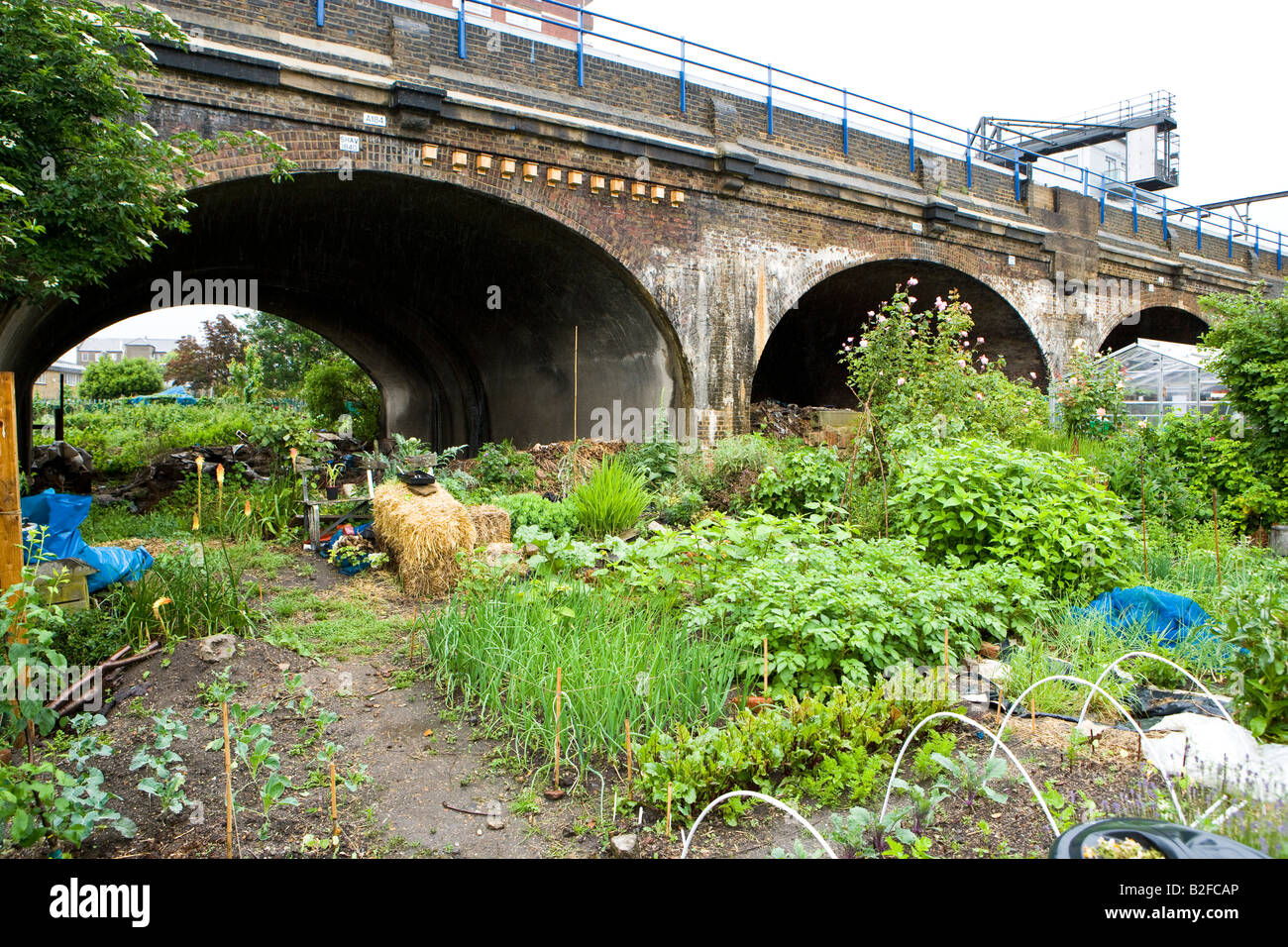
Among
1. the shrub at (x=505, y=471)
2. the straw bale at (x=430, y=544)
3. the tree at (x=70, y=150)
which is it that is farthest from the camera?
the shrub at (x=505, y=471)

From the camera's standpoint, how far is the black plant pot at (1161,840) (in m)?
1.82

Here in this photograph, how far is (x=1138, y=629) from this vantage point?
496 cm

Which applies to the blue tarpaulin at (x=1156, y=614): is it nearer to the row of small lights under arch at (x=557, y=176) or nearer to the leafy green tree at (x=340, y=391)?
the row of small lights under arch at (x=557, y=176)

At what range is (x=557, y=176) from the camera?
10562 mm

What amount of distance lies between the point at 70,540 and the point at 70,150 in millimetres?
2445

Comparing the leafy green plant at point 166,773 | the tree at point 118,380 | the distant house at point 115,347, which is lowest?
the leafy green plant at point 166,773

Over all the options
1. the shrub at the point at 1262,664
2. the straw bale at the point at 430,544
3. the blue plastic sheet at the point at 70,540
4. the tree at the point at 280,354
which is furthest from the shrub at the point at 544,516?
the tree at the point at 280,354

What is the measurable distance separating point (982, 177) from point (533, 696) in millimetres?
16021

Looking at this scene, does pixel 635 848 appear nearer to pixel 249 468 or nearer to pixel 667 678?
pixel 667 678

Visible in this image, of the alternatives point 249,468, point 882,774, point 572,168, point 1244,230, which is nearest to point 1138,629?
point 882,774

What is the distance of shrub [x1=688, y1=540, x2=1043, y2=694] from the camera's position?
403 centimetres

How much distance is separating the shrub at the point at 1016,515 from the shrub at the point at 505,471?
5.32 metres

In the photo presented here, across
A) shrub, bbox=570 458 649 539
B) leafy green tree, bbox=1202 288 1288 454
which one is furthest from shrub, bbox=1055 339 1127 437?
shrub, bbox=570 458 649 539

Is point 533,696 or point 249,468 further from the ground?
point 249,468
